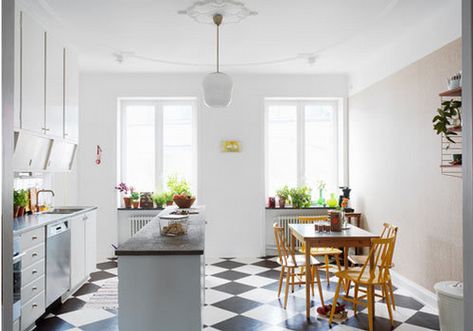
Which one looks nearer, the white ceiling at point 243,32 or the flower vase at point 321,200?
the white ceiling at point 243,32

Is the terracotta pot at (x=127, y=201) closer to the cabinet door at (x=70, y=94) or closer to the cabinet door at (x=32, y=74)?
the cabinet door at (x=70, y=94)

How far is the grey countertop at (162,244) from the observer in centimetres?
244

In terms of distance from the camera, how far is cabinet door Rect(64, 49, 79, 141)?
4727 mm

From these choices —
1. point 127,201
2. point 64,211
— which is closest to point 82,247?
point 64,211

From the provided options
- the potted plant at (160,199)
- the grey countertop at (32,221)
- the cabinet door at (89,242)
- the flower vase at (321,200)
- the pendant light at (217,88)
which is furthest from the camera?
the flower vase at (321,200)

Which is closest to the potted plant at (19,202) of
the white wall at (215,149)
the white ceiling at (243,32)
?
the white ceiling at (243,32)

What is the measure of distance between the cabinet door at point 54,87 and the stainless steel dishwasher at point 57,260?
1.04m

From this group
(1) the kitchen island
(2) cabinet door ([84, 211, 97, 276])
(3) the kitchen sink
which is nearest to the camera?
(1) the kitchen island

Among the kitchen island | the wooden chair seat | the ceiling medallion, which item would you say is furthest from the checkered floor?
the ceiling medallion

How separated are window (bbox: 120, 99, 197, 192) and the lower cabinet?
1.65m

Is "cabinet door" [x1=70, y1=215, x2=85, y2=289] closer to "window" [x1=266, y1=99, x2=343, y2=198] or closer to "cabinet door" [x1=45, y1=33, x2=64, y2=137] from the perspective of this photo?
"cabinet door" [x1=45, y1=33, x2=64, y2=137]

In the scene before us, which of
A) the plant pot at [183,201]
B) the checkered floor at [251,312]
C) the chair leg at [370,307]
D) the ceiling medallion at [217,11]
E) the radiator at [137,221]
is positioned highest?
the ceiling medallion at [217,11]

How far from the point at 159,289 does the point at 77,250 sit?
8.17ft

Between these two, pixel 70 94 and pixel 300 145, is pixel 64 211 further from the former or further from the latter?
pixel 300 145
